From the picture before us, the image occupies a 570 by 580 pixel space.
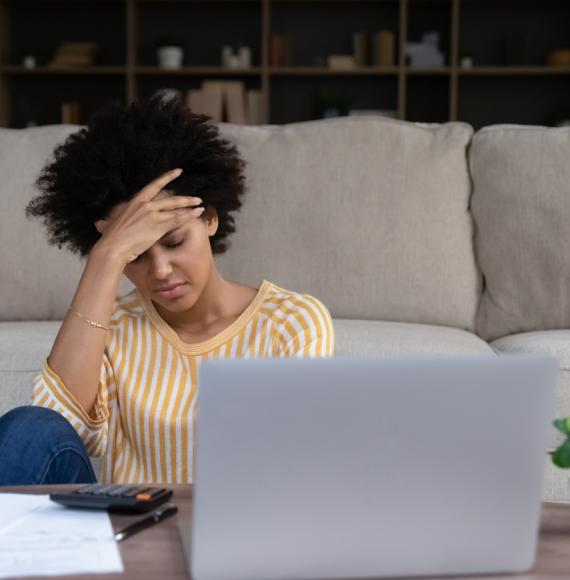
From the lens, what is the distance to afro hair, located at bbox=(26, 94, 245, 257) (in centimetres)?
150

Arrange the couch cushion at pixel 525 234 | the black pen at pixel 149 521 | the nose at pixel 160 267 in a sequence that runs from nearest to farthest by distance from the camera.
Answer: the black pen at pixel 149 521 < the nose at pixel 160 267 < the couch cushion at pixel 525 234

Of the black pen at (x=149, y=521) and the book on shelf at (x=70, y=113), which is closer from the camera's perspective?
the black pen at (x=149, y=521)

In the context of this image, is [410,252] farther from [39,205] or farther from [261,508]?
[261,508]

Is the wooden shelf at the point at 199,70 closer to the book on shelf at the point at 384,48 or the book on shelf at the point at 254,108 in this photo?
the book on shelf at the point at 254,108

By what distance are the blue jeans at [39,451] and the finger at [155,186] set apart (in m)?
0.35

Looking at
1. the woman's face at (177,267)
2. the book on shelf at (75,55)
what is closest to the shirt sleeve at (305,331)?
the woman's face at (177,267)

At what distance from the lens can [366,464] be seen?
2.38 feet

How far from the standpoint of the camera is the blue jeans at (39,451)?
1190 mm

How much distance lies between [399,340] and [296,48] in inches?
141

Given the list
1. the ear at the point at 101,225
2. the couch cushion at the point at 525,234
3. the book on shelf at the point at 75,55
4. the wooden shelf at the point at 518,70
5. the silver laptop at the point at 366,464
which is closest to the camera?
the silver laptop at the point at 366,464

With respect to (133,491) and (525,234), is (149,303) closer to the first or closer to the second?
(133,491)

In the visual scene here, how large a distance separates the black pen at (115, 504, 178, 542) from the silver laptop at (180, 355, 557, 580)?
11cm

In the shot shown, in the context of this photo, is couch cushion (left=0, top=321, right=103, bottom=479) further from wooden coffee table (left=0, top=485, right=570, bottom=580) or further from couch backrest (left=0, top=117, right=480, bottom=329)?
wooden coffee table (left=0, top=485, right=570, bottom=580)

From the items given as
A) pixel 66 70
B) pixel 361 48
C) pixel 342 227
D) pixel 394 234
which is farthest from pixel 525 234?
pixel 66 70
